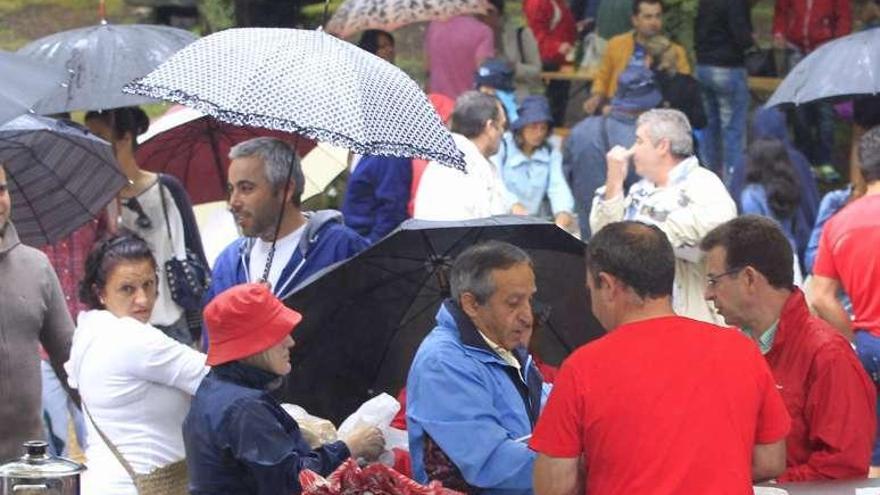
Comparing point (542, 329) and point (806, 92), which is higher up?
point (806, 92)

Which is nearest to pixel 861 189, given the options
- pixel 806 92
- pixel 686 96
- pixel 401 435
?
pixel 806 92

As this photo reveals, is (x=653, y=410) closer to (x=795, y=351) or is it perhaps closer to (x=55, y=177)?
(x=795, y=351)

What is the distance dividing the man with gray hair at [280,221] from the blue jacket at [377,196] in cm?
254

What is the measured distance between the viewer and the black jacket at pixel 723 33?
13.9m

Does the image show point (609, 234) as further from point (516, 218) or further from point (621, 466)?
point (516, 218)

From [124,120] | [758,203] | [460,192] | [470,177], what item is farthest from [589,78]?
[124,120]

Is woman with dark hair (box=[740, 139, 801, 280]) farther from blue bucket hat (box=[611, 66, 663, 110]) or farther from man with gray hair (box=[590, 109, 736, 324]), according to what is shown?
blue bucket hat (box=[611, 66, 663, 110])

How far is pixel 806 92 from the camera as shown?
9.16 meters

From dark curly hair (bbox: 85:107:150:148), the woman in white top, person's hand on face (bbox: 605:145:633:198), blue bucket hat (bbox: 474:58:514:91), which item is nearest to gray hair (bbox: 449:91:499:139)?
person's hand on face (bbox: 605:145:633:198)

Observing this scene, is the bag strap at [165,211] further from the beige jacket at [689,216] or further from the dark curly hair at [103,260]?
the beige jacket at [689,216]

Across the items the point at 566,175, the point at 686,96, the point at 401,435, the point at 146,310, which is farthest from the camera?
the point at 686,96

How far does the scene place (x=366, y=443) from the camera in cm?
620

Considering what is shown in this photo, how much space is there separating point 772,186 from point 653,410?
531 centimetres

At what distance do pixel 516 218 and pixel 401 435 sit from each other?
1004 millimetres
